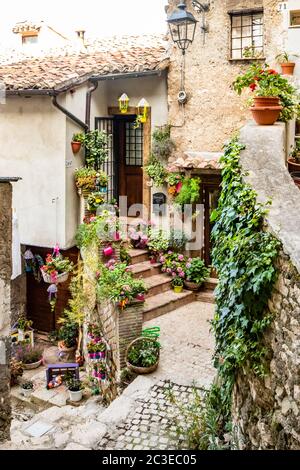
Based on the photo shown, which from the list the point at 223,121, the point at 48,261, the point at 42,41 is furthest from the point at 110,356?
the point at 42,41

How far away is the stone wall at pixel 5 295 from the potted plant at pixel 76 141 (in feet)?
13.7

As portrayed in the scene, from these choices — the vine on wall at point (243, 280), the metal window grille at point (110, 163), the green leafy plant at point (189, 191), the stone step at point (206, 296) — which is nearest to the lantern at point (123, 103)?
the metal window grille at point (110, 163)

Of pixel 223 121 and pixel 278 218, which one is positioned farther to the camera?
pixel 223 121

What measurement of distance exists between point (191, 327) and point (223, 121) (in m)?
4.48

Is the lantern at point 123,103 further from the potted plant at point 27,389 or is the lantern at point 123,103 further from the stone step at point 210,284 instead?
the potted plant at point 27,389

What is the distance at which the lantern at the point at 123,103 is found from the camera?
1180 cm

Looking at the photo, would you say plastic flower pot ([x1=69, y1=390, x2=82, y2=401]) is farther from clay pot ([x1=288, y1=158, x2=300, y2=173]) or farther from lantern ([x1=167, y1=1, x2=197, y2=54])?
lantern ([x1=167, y1=1, x2=197, y2=54])

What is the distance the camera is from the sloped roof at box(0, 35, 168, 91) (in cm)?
1118

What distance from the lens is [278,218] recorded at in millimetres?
4023

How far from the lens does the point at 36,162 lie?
38.4 feet

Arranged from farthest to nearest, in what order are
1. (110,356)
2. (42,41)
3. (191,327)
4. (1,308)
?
(42,41) → (191,327) → (110,356) → (1,308)

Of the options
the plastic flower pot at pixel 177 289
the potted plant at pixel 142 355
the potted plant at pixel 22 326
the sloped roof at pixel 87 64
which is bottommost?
the potted plant at pixel 22 326

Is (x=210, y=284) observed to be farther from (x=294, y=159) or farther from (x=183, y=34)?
(x=183, y=34)
